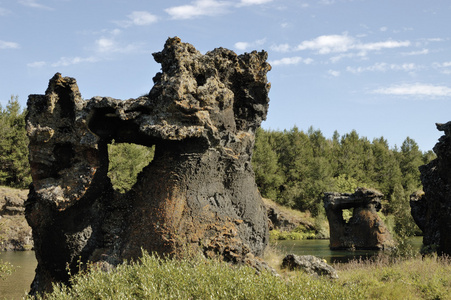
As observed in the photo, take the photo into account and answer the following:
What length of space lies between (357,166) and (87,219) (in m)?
76.5

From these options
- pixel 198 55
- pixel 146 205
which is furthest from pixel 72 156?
pixel 198 55

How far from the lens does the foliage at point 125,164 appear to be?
144ft

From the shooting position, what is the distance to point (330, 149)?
8688 centimetres

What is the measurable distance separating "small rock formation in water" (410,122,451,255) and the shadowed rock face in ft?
31.8

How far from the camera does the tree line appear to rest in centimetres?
4906

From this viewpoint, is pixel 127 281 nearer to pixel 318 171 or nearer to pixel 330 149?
pixel 318 171

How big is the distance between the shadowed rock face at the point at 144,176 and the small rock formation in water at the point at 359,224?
862 inches

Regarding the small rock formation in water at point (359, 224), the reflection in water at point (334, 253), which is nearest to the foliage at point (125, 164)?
the reflection in water at point (334, 253)

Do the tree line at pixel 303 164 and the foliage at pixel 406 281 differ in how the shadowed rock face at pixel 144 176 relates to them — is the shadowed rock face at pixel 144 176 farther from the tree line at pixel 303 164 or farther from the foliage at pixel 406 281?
the tree line at pixel 303 164

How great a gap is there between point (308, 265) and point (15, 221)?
1228 inches

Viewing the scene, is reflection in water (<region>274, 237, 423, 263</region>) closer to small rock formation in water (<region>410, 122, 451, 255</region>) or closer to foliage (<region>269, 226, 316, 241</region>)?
small rock formation in water (<region>410, 122, 451, 255</region>)

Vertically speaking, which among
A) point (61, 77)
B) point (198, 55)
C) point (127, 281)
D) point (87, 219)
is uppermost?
point (198, 55)

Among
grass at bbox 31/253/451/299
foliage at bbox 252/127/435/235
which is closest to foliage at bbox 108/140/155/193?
foliage at bbox 252/127/435/235

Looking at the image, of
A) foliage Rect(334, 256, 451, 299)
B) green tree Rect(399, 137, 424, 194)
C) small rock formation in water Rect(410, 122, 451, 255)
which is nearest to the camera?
foliage Rect(334, 256, 451, 299)
